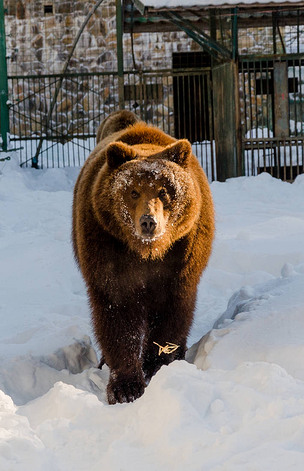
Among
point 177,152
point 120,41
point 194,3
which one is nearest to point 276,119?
point 194,3

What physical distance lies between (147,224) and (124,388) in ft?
3.66

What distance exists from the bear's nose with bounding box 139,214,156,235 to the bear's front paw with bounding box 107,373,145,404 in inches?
41.1

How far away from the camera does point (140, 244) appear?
4383 millimetres

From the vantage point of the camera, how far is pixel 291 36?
19391mm

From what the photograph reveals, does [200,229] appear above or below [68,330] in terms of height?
above

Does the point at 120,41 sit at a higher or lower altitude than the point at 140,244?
higher

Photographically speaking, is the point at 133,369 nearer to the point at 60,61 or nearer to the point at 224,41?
the point at 224,41

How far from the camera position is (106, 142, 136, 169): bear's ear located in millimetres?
4367

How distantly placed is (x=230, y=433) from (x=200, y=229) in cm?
179

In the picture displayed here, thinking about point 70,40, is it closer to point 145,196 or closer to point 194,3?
point 194,3

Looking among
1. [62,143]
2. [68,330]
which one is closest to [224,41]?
[62,143]

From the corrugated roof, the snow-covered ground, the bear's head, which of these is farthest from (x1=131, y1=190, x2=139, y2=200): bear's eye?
the corrugated roof

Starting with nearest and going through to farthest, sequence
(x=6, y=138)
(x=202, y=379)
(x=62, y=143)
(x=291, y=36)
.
A: (x=202, y=379) → (x=6, y=138) → (x=62, y=143) → (x=291, y=36)

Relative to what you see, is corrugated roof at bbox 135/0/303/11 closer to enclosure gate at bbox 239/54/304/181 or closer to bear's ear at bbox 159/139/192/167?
enclosure gate at bbox 239/54/304/181
